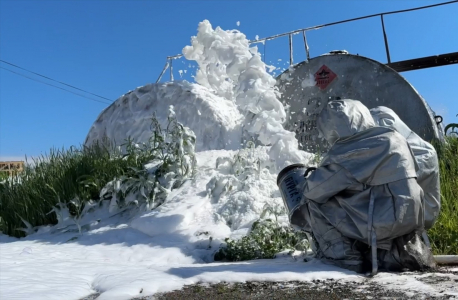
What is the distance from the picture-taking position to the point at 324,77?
8.24m

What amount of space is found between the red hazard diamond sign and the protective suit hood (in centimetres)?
437

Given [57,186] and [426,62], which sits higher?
[426,62]

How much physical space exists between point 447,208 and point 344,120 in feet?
7.24

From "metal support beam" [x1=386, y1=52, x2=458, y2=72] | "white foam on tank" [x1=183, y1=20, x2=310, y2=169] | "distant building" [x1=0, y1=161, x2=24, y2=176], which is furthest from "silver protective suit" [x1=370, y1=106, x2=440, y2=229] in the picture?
"distant building" [x1=0, y1=161, x2=24, y2=176]

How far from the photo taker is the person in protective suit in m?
3.56

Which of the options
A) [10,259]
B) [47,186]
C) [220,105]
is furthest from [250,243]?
[220,105]

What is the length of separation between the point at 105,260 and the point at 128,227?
0.83 m

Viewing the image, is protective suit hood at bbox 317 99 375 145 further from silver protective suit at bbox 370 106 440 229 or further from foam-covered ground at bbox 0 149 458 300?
foam-covered ground at bbox 0 149 458 300

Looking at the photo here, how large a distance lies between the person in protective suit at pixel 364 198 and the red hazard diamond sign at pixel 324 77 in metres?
4.37

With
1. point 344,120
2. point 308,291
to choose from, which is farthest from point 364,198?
point 308,291

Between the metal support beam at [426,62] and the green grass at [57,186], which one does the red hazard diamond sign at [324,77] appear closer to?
the metal support beam at [426,62]

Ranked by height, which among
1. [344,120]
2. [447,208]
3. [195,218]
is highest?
[344,120]

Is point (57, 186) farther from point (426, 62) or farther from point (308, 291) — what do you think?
point (426, 62)

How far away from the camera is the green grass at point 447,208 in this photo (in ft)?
15.2
